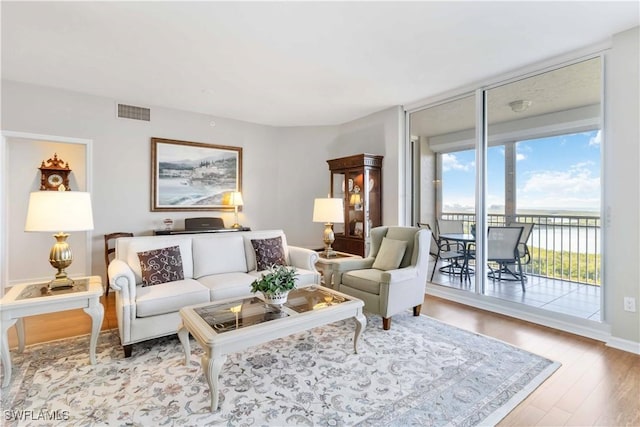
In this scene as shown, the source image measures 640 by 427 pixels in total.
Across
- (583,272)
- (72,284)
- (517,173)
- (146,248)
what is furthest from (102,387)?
(583,272)

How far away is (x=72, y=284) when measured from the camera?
2.45 meters

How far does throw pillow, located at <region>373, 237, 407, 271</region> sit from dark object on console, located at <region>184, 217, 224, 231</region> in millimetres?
2672

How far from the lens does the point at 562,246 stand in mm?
3758

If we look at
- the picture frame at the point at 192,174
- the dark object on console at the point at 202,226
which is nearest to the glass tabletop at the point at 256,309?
the dark object on console at the point at 202,226

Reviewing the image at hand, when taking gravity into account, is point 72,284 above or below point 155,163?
below

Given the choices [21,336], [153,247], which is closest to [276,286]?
[153,247]

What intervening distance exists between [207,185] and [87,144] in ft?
5.44

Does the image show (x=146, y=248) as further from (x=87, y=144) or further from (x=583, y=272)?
(x=583, y=272)

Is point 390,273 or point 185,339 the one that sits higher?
point 390,273

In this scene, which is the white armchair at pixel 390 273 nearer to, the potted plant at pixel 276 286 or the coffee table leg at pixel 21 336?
the potted plant at pixel 276 286

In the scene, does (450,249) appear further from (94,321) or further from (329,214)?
(94,321)

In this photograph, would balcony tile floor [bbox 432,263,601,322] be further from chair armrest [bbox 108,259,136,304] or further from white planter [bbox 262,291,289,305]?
chair armrest [bbox 108,259,136,304]

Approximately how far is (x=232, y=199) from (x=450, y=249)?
3.49 metres

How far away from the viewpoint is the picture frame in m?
4.72
